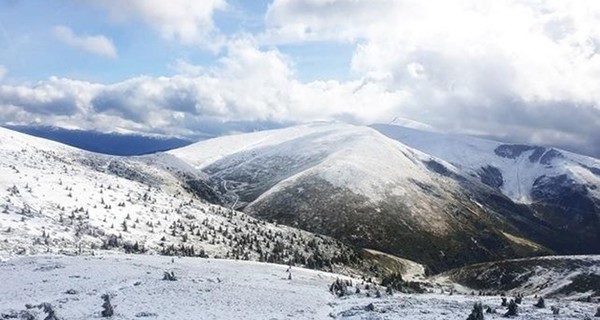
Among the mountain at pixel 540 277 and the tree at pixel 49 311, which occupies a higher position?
the tree at pixel 49 311

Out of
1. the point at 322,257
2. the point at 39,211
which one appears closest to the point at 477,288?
the point at 322,257

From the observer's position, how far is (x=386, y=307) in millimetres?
53406

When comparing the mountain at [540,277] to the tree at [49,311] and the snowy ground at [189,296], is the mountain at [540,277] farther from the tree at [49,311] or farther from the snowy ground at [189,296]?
the tree at [49,311]

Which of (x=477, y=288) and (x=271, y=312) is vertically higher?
(x=271, y=312)

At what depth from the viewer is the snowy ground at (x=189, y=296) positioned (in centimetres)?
4900

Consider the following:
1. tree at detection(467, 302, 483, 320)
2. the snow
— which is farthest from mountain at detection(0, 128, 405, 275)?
tree at detection(467, 302, 483, 320)

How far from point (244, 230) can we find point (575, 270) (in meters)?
99.4

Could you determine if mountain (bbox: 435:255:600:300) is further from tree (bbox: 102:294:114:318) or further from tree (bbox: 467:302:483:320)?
tree (bbox: 102:294:114:318)

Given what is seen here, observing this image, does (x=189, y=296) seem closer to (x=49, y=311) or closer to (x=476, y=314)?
(x=49, y=311)

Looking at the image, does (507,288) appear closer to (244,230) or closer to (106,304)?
(244,230)

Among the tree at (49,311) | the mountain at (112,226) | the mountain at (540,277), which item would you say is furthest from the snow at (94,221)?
the mountain at (540,277)

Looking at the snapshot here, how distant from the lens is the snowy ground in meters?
49.0

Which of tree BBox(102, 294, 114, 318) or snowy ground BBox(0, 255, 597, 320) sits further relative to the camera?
snowy ground BBox(0, 255, 597, 320)

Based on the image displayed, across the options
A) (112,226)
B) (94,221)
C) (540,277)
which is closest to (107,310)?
(94,221)
